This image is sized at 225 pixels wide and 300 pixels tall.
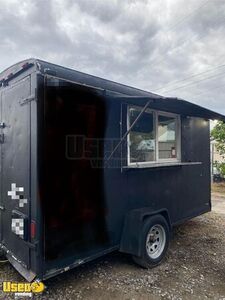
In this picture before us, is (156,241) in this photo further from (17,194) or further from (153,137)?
(17,194)

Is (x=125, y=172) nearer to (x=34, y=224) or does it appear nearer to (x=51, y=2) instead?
(x=34, y=224)

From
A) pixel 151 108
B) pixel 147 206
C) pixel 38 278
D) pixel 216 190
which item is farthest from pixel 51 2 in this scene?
pixel 216 190

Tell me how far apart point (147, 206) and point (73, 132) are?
1824mm

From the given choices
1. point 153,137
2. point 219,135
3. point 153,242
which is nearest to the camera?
point 153,242

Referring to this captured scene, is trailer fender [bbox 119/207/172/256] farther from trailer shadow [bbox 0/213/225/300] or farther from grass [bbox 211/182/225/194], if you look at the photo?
grass [bbox 211/182/225/194]

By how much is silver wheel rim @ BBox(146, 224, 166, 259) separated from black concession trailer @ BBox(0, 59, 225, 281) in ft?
0.05

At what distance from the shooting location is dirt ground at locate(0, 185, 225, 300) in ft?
8.95

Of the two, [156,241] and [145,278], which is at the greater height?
[156,241]

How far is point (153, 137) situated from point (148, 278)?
2193 millimetres

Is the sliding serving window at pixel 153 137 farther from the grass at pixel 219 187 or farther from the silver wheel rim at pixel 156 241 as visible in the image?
the grass at pixel 219 187

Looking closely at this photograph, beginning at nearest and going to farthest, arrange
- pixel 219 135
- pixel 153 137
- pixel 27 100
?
→ 1. pixel 27 100
2. pixel 153 137
3. pixel 219 135

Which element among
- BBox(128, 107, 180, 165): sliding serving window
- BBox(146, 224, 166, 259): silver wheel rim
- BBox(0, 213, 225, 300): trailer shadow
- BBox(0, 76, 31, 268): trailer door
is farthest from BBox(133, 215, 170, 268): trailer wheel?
BBox(0, 76, 31, 268): trailer door

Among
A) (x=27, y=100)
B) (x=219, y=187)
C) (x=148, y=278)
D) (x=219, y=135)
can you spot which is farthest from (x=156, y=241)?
(x=219, y=187)

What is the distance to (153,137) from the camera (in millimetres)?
3973
